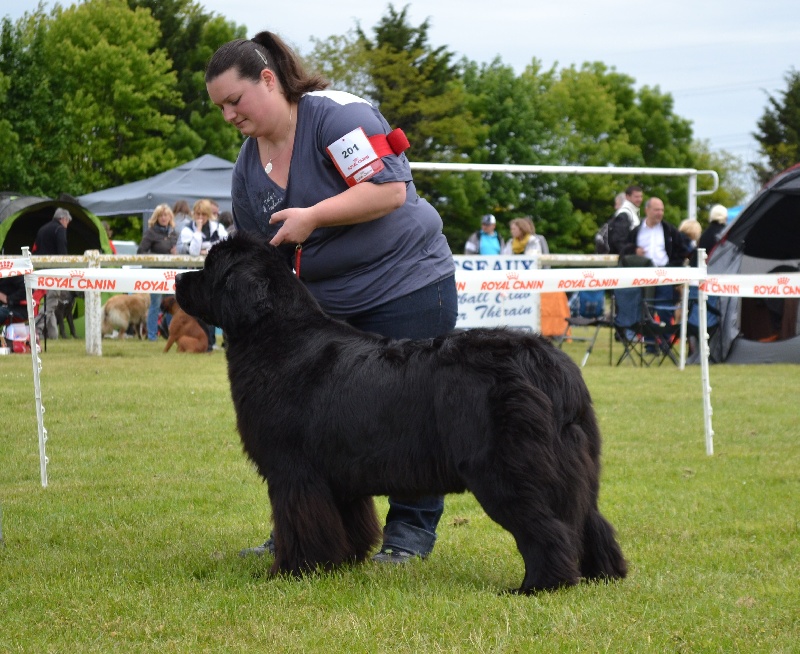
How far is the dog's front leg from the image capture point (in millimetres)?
3643

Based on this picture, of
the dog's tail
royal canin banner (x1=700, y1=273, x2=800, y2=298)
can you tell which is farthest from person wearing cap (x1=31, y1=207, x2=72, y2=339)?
the dog's tail

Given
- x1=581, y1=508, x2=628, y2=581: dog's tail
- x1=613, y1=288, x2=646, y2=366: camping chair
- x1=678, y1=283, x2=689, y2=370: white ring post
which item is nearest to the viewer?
x1=581, y1=508, x2=628, y2=581: dog's tail

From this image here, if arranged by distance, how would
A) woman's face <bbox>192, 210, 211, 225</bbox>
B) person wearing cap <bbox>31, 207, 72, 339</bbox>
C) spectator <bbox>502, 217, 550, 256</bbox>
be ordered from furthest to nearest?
spectator <bbox>502, 217, 550, 256</bbox> → person wearing cap <bbox>31, 207, 72, 339</bbox> → woman's face <bbox>192, 210, 211, 225</bbox>

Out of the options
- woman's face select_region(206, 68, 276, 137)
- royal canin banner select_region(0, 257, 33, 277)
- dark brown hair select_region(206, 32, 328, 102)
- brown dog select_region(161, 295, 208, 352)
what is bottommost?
brown dog select_region(161, 295, 208, 352)

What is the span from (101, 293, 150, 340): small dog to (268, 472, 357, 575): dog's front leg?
12967 millimetres

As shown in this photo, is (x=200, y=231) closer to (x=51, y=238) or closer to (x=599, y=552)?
(x=51, y=238)

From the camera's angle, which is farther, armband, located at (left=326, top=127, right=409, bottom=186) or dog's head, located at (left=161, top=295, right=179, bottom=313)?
dog's head, located at (left=161, top=295, right=179, bottom=313)

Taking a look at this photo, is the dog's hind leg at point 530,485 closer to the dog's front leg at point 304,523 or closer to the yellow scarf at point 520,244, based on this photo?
the dog's front leg at point 304,523

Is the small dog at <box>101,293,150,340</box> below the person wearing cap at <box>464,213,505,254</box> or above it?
below

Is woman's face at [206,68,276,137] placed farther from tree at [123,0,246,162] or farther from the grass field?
tree at [123,0,246,162]

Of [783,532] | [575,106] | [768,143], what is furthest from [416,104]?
[783,532]

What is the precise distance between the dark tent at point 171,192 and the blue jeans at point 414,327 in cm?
1691

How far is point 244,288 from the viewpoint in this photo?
3705mm

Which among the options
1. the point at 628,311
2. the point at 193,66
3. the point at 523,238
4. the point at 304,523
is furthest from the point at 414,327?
the point at 193,66
